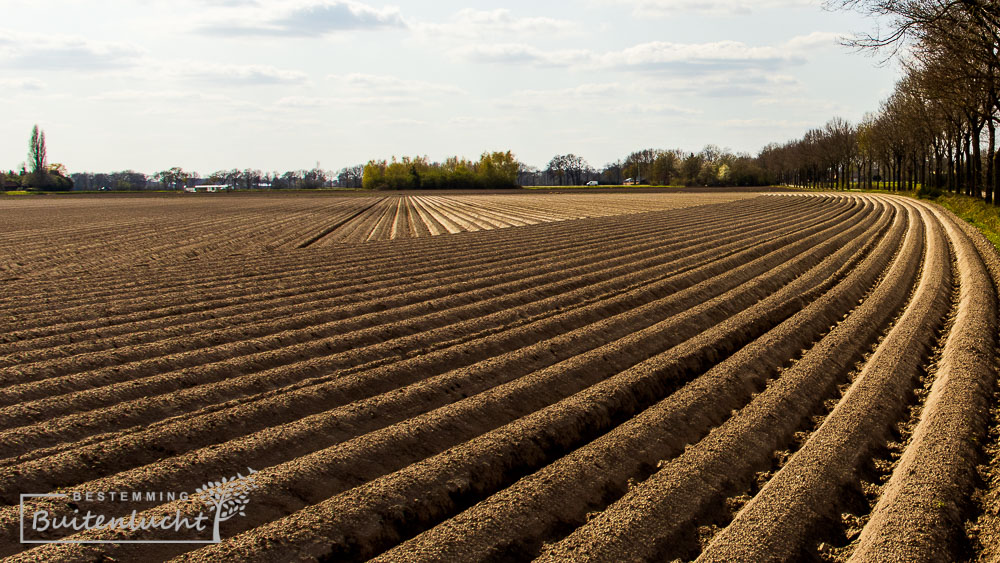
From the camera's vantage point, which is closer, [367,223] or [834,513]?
[834,513]

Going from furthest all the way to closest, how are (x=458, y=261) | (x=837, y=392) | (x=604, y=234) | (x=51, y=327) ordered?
(x=604, y=234) < (x=458, y=261) < (x=51, y=327) < (x=837, y=392)

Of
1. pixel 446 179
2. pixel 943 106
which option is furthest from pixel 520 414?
pixel 446 179

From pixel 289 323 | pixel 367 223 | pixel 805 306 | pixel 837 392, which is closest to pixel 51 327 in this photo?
pixel 289 323

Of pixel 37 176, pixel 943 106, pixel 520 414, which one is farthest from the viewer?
pixel 37 176

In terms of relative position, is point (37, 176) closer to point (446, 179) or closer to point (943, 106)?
point (446, 179)

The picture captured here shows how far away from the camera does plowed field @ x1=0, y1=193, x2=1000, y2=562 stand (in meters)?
4.25

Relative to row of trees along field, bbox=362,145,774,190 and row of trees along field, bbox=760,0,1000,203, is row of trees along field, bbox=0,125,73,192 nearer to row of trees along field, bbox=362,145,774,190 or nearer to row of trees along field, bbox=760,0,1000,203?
row of trees along field, bbox=362,145,774,190

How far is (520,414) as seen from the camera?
621 cm

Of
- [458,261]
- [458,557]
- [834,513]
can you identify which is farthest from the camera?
[458,261]

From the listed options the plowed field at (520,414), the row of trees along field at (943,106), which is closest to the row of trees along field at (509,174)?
the row of trees along field at (943,106)

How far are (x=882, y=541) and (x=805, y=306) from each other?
7030mm

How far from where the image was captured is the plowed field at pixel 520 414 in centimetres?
425

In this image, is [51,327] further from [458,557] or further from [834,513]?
[834,513]

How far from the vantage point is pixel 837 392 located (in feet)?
22.4
